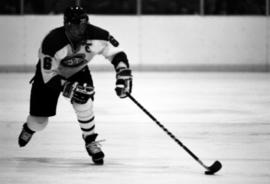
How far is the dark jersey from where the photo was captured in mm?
5941

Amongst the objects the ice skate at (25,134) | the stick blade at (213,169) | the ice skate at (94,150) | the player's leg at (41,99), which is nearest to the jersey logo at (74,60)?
the player's leg at (41,99)

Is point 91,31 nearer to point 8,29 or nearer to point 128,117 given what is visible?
point 128,117

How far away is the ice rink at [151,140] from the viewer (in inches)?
222

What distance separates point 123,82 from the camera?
604 centimetres

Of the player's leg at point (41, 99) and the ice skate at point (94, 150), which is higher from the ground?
the player's leg at point (41, 99)

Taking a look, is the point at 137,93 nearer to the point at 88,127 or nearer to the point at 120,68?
the point at 88,127

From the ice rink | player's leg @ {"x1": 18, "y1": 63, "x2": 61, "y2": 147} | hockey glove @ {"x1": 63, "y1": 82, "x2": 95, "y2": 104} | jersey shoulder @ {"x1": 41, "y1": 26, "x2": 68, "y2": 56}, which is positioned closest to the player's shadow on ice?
the ice rink

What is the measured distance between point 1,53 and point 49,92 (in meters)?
11.2

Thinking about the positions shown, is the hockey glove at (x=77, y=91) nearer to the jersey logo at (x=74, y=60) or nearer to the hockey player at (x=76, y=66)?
the hockey player at (x=76, y=66)

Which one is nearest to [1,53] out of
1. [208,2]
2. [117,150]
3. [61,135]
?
[208,2]

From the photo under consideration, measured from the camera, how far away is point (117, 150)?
22.5 ft

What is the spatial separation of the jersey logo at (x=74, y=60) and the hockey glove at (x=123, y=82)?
0.97ft

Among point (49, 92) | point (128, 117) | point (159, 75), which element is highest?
point (49, 92)

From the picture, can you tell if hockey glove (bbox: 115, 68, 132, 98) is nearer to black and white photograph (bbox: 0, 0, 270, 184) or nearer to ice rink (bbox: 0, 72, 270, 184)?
black and white photograph (bbox: 0, 0, 270, 184)
